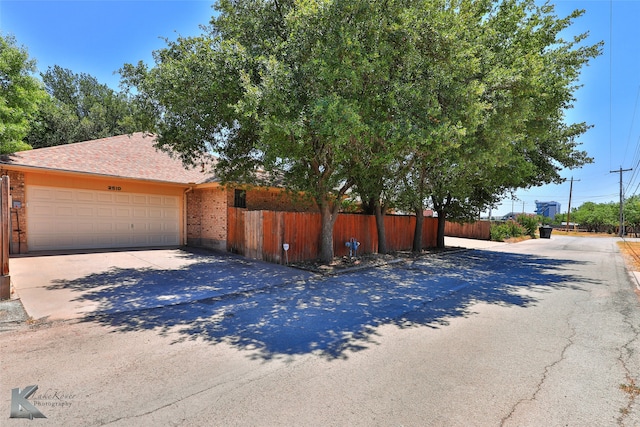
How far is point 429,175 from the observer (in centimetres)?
1431

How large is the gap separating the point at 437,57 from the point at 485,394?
7497mm

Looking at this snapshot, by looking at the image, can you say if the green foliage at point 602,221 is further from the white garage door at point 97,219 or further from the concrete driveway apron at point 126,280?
the white garage door at point 97,219

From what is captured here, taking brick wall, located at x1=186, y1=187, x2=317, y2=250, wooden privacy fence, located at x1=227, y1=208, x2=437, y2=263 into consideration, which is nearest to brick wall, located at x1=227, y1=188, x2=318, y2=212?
brick wall, located at x1=186, y1=187, x2=317, y2=250

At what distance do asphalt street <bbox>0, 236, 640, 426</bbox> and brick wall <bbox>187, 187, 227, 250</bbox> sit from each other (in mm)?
5980

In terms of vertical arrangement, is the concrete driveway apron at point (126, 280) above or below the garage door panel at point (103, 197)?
below

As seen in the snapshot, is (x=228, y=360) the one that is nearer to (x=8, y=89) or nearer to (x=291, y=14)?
(x=291, y=14)

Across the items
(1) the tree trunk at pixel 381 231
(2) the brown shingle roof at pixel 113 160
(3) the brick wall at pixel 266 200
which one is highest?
(2) the brown shingle roof at pixel 113 160

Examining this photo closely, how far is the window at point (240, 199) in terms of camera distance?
14.0 m

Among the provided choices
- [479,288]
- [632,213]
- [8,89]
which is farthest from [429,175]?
[632,213]

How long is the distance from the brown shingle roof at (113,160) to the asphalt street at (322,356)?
5.92 metres

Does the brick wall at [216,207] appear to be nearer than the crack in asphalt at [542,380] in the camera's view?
No

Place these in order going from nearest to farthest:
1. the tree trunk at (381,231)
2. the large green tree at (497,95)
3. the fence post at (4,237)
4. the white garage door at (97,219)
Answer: the fence post at (4,237) < the large green tree at (497,95) < the white garage door at (97,219) < the tree trunk at (381,231)

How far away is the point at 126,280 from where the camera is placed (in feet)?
26.3

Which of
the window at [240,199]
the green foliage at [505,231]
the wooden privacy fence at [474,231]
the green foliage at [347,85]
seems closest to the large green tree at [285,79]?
the green foliage at [347,85]
